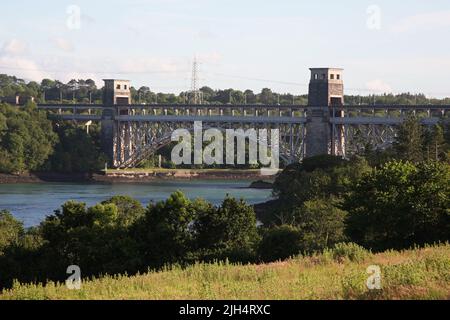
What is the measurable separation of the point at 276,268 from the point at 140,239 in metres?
10.1

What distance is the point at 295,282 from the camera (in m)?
16.5

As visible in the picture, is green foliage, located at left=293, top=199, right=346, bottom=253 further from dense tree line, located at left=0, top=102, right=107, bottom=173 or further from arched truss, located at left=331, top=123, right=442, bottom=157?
dense tree line, located at left=0, top=102, right=107, bottom=173

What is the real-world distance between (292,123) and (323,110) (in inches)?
117

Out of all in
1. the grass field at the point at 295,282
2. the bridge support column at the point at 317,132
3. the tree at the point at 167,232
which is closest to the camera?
the grass field at the point at 295,282

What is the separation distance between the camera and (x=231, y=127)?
90562mm

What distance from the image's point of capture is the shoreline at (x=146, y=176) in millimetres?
97688

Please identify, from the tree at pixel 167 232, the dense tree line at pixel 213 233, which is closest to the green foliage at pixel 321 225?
the dense tree line at pixel 213 233

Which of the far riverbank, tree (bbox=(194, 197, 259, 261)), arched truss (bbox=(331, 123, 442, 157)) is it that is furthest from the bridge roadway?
tree (bbox=(194, 197, 259, 261))

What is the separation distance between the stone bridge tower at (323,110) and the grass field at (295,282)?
64.0 meters

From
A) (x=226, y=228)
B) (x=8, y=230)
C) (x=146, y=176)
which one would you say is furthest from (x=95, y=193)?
(x=226, y=228)

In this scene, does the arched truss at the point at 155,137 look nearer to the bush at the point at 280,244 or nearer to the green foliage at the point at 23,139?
the green foliage at the point at 23,139

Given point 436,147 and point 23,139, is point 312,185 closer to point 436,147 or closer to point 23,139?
point 436,147
